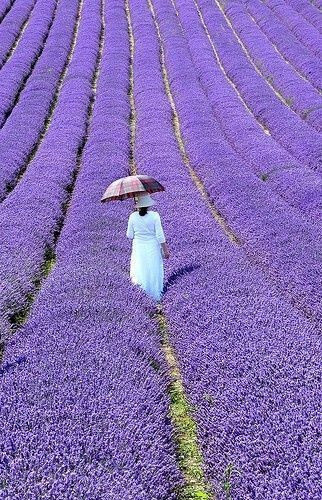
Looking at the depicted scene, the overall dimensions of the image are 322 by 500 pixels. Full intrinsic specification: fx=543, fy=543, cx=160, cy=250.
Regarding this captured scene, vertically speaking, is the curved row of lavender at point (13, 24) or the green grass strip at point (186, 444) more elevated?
the curved row of lavender at point (13, 24)

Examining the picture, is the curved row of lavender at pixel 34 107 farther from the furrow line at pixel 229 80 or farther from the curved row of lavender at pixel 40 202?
the furrow line at pixel 229 80

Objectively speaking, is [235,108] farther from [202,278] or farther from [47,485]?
[47,485]

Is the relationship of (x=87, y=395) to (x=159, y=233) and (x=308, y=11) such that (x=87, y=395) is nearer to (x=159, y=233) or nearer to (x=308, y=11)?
(x=159, y=233)

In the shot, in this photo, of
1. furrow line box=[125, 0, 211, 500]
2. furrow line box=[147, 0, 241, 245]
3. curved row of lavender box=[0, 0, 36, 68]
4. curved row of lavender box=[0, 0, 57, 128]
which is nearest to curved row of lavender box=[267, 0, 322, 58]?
furrow line box=[147, 0, 241, 245]

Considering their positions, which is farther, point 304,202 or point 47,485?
point 304,202

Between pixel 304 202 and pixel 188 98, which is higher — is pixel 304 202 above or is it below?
below

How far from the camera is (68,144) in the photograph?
534 inches

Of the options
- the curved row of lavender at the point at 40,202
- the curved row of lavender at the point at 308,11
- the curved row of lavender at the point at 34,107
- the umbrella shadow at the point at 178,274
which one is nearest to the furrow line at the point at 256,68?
the curved row of lavender at the point at 308,11

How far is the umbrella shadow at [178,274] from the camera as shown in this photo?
639 centimetres

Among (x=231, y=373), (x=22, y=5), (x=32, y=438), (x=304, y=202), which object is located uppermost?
(x=22, y=5)

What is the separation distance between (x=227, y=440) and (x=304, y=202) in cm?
712

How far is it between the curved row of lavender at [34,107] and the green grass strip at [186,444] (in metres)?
7.19

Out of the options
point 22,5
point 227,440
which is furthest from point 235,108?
point 22,5

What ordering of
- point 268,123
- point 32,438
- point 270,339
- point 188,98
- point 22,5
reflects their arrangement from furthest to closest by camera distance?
1. point 22,5
2. point 188,98
3. point 268,123
4. point 270,339
5. point 32,438
